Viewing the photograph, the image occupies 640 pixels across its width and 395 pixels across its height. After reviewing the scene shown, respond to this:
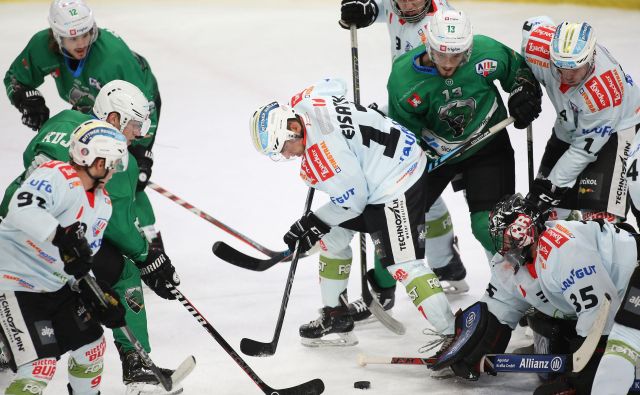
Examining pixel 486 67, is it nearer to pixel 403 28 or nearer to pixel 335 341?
pixel 403 28

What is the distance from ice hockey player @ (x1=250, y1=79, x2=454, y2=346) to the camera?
158 inches

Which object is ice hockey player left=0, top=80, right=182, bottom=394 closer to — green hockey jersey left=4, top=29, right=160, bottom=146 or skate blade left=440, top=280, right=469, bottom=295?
green hockey jersey left=4, top=29, right=160, bottom=146

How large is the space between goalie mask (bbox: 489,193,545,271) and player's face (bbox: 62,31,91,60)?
6.90ft

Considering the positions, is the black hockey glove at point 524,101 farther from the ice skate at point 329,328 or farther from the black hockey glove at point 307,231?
the ice skate at point 329,328

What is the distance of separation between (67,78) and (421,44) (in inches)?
65.8

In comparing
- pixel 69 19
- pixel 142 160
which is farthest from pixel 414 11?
pixel 69 19

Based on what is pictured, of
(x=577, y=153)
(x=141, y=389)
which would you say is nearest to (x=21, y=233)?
(x=141, y=389)

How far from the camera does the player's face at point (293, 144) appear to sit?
4.01 metres

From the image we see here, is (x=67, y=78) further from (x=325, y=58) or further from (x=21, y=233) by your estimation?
(x=325, y=58)

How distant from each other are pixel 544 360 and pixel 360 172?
37.6 inches

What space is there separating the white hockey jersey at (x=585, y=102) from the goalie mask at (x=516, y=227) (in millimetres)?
648

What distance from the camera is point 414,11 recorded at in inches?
189

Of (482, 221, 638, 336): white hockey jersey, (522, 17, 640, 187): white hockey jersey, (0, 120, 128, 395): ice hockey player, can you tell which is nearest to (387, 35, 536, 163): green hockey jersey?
(522, 17, 640, 187): white hockey jersey

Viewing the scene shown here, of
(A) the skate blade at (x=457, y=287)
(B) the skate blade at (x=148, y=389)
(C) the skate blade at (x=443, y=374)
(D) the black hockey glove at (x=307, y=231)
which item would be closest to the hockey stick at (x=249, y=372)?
(B) the skate blade at (x=148, y=389)
